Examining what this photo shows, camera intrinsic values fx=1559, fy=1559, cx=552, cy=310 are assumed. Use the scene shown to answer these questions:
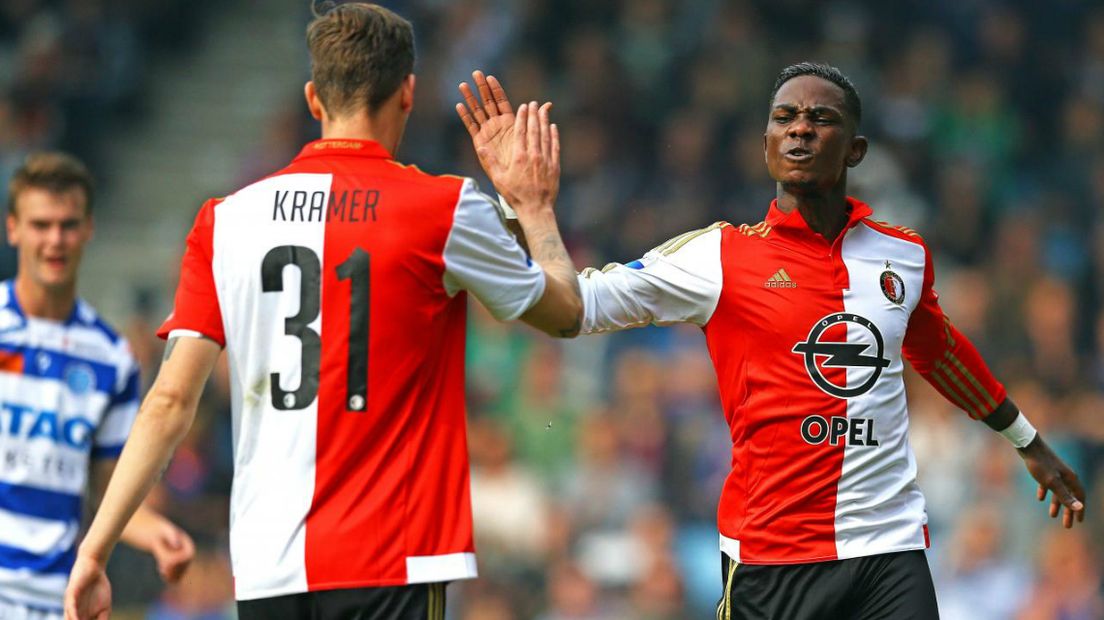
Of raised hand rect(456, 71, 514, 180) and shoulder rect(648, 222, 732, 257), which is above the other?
raised hand rect(456, 71, 514, 180)

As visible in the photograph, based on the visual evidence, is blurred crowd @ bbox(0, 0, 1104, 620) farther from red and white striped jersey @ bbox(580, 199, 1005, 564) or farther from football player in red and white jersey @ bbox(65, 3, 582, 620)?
football player in red and white jersey @ bbox(65, 3, 582, 620)

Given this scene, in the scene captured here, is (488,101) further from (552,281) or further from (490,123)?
(552,281)

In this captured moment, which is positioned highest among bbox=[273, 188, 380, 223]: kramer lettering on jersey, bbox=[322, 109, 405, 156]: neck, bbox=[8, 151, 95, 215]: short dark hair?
bbox=[8, 151, 95, 215]: short dark hair

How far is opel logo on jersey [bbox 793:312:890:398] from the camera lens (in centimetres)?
502

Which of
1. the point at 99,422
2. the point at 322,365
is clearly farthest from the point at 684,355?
the point at 322,365

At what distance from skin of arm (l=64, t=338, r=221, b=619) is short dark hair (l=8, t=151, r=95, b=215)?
7.44 ft

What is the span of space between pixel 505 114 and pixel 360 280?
3.08 ft

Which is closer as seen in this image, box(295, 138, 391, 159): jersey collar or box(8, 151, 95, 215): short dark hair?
box(295, 138, 391, 159): jersey collar

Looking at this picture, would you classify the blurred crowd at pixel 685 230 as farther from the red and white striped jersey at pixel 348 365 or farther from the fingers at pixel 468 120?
the red and white striped jersey at pixel 348 365

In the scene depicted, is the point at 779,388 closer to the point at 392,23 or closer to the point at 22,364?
the point at 392,23

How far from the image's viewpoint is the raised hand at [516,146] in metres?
4.65

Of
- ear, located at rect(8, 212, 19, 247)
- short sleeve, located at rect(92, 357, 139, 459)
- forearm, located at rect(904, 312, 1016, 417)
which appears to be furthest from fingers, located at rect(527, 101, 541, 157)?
ear, located at rect(8, 212, 19, 247)

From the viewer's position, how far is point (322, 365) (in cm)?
412

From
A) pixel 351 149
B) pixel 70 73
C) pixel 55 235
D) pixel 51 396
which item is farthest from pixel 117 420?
pixel 70 73
